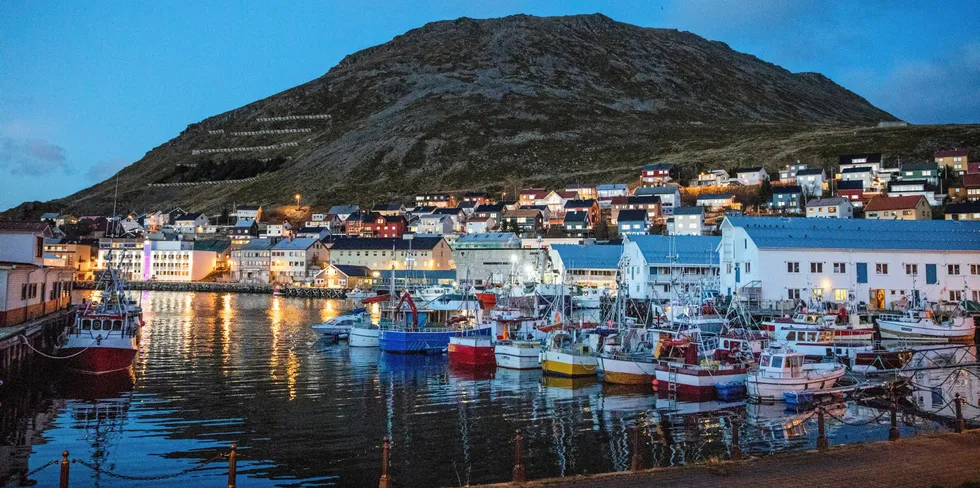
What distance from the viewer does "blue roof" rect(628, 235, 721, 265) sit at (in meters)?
72.9

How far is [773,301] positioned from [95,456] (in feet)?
166

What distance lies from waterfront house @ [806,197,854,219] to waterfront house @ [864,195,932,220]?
2920mm

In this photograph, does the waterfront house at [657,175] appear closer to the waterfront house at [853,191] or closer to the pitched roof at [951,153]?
the waterfront house at [853,191]

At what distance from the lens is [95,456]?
2014cm

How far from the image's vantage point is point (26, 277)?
40.6 metres

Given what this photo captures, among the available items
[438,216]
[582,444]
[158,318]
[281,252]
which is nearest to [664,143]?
[438,216]

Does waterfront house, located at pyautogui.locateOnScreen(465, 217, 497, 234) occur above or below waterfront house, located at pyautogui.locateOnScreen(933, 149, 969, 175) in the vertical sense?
below

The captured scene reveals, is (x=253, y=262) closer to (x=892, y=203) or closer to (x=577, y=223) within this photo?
(x=577, y=223)

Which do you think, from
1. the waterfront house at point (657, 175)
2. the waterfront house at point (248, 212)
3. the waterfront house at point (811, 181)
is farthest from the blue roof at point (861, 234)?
the waterfront house at point (248, 212)

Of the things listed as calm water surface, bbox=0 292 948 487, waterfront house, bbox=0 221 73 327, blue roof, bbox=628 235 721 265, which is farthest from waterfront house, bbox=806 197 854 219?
waterfront house, bbox=0 221 73 327

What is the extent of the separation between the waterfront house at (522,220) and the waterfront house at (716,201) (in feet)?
97.1

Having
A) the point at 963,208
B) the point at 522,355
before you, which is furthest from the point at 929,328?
the point at 963,208

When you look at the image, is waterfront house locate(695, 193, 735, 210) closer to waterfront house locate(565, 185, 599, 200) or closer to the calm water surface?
waterfront house locate(565, 185, 599, 200)

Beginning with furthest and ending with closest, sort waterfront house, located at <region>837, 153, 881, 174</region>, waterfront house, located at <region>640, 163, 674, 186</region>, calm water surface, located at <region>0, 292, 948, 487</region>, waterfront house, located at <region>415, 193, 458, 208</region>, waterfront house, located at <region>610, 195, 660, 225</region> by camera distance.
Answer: waterfront house, located at <region>415, 193, 458, 208</region> < waterfront house, located at <region>640, 163, 674, 186</region> < waterfront house, located at <region>837, 153, 881, 174</region> < waterfront house, located at <region>610, 195, 660, 225</region> < calm water surface, located at <region>0, 292, 948, 487</region>
